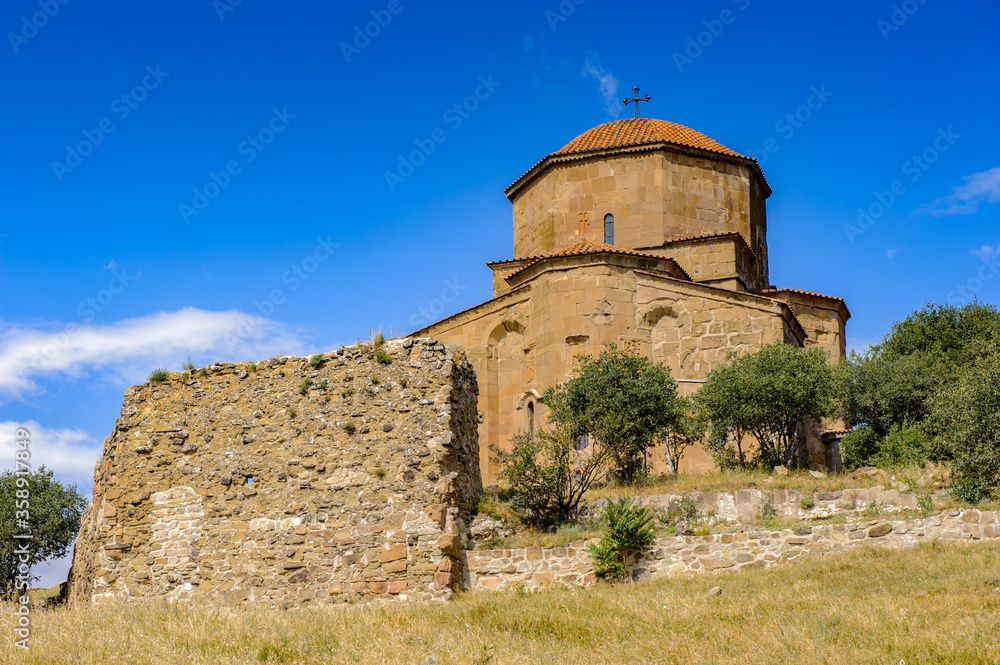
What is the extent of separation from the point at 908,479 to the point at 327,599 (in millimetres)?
9804

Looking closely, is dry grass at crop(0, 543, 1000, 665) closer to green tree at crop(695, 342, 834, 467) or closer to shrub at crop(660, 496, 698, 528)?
shrub at crop(660, 496, 698, 528)

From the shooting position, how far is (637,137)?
28797 mm

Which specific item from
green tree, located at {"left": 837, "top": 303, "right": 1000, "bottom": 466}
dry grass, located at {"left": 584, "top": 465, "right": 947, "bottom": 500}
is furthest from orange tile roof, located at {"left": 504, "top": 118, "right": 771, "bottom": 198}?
dry grass, located at {"left": 584, "top": 465, "right": 947, "bottom": 500}

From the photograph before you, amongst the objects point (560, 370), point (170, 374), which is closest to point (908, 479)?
point (560, 370)

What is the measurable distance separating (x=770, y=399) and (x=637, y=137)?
11.7 m

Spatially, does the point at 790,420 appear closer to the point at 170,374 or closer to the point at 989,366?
the point at 989,366

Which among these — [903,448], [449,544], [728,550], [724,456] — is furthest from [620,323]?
[449,544]

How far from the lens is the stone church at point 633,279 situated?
23.8 meters

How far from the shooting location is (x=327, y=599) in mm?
12953

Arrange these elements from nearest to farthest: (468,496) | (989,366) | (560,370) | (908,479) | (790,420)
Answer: (468,496)
(908,479)
(989,366)
(790,420)
(560,370)

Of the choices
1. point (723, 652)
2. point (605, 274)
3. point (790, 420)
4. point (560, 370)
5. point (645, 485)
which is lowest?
point (723, 652)

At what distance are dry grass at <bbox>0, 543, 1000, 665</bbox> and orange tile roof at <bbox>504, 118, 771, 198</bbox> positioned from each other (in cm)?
1781

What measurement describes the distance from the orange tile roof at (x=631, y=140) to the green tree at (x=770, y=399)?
31.8 ft

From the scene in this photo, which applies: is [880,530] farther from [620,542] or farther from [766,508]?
[620,542]
